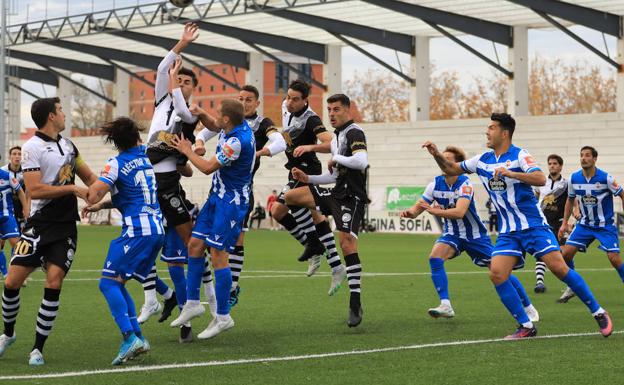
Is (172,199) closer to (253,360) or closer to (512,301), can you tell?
(253,360)

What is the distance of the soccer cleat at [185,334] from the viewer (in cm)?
972

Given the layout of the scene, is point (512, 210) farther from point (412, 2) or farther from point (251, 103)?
point (412, 2)

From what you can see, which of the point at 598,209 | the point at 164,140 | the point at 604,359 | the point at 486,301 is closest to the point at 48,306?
the point at 164,140

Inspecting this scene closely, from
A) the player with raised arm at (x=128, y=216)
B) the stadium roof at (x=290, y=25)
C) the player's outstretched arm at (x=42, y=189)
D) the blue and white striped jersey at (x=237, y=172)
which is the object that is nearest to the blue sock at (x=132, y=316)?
the player with raised arm at (x=128, y=216)

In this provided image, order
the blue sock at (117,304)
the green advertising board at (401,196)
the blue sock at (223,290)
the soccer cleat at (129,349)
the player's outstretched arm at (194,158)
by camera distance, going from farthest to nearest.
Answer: the green advertising board at (401,196) < the blue sock at (223,290) < the player's outstretched arm at (194,158) < the blue sock at (117,304) < the soccer cleat at (129,349)

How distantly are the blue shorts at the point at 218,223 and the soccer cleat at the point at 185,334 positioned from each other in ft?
2.51

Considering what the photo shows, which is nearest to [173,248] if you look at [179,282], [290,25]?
[179,282]

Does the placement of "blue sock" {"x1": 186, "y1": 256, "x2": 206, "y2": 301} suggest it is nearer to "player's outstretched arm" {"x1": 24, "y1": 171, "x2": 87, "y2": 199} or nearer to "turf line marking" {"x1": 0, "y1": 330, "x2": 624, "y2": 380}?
"turf line marking" {"x1": 0, "y1": 330, "x2": 624, "y2": 380}

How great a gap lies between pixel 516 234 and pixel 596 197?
452 cm

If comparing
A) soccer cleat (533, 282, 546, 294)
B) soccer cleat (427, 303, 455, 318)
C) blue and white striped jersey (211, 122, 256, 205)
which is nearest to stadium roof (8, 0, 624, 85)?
soccer cleat (533, 282, 546, 294)

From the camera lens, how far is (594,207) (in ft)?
46.2

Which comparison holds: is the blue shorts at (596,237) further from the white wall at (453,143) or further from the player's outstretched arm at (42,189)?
the white wall at (453,143)

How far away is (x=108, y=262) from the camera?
27.7 feet

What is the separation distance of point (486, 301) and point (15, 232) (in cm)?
730
